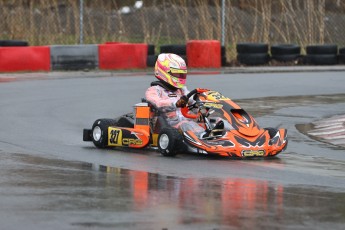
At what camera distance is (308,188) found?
350 inches

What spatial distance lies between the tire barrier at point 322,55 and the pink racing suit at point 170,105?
46.8 feet

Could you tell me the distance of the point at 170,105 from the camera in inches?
449

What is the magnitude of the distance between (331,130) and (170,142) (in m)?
3.57

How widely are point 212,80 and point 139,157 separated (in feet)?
35.1

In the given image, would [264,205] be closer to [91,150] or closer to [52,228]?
[52,228]

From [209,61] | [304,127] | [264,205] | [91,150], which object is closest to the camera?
[264,205]

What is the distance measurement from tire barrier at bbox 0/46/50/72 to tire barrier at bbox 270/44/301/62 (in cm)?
579

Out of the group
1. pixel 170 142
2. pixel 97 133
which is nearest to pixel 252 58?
pixel 97 133

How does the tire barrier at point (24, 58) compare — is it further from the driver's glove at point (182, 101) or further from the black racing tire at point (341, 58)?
the driver's glove at point (182, 101)

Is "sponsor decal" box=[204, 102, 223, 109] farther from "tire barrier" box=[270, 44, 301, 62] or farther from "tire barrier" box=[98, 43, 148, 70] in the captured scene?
"tire barrier" box=[270, 44, 301, 62]

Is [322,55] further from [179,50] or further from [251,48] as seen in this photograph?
[179,50]

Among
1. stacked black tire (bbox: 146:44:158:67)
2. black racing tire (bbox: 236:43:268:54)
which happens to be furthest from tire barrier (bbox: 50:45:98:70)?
black racing tire (bbox: 236:43:268:54)

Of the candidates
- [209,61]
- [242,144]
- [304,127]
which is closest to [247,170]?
[242,144]

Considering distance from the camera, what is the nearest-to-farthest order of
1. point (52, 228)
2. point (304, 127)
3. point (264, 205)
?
point (52, 228), point (264, 205), point (304, 127)
